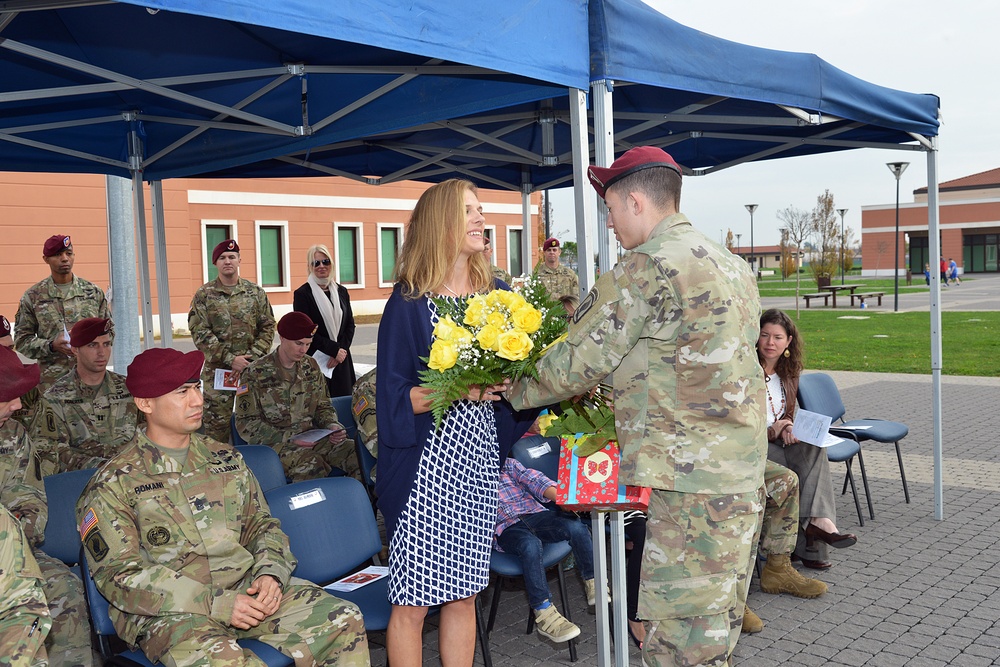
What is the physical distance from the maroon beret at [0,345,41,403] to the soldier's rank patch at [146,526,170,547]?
2.65 ft

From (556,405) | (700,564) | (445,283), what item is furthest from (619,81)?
(700,564)

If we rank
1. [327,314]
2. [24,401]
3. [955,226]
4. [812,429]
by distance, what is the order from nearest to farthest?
[812,429], [24,401], [327,314], [955,226]

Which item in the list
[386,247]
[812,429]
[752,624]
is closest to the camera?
[752,624]

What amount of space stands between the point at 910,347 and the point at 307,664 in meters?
16.6

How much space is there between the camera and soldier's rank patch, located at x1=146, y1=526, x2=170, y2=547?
292cm

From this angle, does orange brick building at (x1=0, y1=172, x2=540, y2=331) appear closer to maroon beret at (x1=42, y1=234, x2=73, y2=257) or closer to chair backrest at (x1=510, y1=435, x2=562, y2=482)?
maroon beret at (x1=42, y1=234, x2=73, y2=257)

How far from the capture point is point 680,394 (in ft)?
7.80

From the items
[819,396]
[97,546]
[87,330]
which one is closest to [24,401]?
[87,330]

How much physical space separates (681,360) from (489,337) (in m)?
0.58

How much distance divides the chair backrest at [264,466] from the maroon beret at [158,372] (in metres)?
0.95

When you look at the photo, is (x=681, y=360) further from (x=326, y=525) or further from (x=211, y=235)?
(x=211, y=235)

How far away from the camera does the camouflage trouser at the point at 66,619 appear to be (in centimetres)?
312

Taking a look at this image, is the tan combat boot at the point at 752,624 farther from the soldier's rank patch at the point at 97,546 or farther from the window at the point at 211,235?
the window at the point at 211,235

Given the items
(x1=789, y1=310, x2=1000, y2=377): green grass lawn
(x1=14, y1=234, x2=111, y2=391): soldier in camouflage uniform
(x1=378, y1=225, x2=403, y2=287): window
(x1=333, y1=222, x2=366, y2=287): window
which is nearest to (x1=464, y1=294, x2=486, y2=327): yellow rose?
(x1=14, y1=234, x2=111, y2=391): soldier in camouflage uniform
